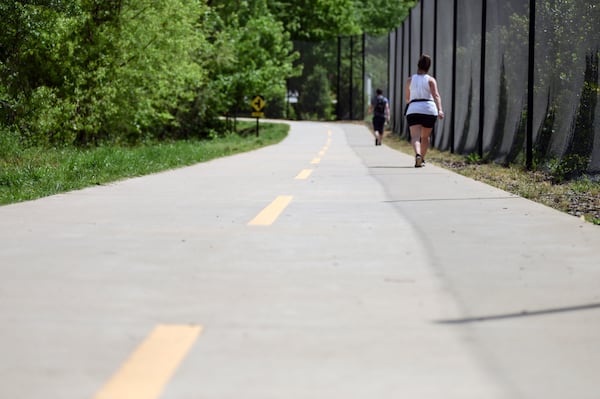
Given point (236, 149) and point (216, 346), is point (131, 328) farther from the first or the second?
point (236, 149)

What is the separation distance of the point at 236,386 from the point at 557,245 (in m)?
3.96

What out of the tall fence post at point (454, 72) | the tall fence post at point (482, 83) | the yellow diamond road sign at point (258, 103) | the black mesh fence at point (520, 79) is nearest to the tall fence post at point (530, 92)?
the black mesh fence at point (520, 79)

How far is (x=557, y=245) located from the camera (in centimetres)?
668

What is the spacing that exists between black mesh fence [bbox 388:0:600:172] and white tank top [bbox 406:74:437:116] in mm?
1304

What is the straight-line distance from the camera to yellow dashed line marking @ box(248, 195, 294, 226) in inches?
313

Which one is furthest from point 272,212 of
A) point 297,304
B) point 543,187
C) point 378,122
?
point 378,122

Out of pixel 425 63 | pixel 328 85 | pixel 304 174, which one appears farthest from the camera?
pixel 328 85

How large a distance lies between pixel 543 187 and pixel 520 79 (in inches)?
183

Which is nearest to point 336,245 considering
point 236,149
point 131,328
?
point 131,328

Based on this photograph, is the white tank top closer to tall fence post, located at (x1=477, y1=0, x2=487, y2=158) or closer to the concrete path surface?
tall fence post, located at (x1=477, y1=0, x2=487, y2=158)

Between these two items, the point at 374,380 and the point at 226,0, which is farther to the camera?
the point at 226,0

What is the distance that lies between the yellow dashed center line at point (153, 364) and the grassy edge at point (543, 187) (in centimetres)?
513

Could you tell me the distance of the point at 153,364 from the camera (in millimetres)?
3504

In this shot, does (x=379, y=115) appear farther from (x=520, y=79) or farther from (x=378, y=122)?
(x=520, y=79)
